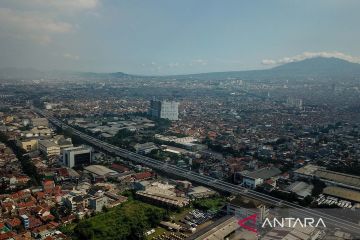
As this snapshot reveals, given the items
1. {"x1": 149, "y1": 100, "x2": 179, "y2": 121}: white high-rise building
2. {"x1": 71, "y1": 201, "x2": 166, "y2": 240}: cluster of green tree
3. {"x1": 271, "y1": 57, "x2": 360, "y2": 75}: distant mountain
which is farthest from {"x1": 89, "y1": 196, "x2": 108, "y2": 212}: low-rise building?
{"x1": 271, "y1": 57, "x2": 360, "y2": 75}: distant mountain

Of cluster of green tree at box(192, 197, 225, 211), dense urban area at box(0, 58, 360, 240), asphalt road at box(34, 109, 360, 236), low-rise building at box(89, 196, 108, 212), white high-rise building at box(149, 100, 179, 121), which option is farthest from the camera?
white high-rise building at box(149, 100, 179, 121)

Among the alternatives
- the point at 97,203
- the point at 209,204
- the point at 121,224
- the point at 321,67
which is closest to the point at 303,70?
the point at 321,67

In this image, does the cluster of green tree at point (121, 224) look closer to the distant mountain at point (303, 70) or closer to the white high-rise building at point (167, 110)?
the white high-rise building at point (167, 110)

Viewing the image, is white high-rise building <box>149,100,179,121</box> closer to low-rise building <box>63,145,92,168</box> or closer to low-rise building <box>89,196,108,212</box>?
low-rise building <box>63,145,92,168</box>

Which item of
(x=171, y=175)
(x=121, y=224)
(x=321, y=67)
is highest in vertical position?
(x=321, y=67)

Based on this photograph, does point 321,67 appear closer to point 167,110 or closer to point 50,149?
point 167,110

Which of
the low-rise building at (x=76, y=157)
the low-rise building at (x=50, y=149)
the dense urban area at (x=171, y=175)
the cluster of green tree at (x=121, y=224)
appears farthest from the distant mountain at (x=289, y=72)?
the cluster of green tree at (x=121, y=224)

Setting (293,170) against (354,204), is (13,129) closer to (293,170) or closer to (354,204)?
(293,170)
